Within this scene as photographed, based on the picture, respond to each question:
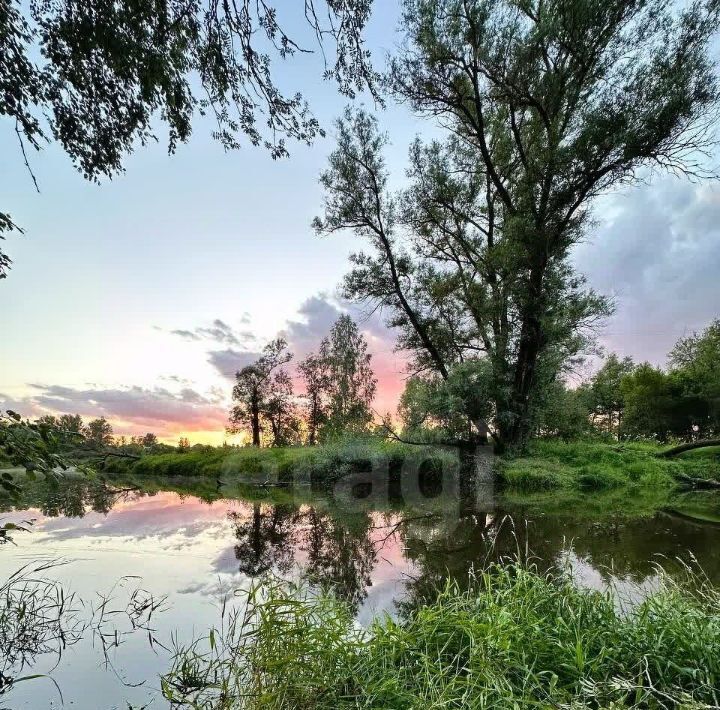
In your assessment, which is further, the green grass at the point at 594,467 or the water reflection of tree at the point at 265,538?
the green grass at the point at 594,467

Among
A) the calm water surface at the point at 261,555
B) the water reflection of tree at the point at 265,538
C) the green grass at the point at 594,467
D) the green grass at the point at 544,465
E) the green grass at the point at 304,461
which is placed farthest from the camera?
the green grass at the point at 304,461

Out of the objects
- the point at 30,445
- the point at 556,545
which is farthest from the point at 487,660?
the point at 556,545

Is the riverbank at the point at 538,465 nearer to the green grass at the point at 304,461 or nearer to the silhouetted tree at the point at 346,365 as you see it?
the green grass at the point at 304,461

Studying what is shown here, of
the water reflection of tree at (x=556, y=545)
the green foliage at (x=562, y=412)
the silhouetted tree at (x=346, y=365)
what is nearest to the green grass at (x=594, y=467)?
the green foliage at (x=562, y=412)

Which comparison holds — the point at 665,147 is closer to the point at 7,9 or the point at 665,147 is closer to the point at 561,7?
the point at 561,7

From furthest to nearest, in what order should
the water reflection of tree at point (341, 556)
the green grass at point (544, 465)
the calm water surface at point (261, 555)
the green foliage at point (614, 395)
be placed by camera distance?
the green foliage at point (614, 395) → the green grass at point (544, 465) → the water reflection of tree at point (341, 556) → the calm water surface at point (261, 555)

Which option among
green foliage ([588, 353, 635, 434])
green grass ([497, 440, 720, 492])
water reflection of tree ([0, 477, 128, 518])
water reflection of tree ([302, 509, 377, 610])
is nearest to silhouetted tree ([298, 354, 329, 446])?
water reflection of tree ([0, 477, 128, 518])

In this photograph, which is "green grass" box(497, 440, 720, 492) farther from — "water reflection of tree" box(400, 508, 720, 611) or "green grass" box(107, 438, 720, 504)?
"water reflection of tree" box(400, 508, 720, 611)

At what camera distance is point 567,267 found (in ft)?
48.1

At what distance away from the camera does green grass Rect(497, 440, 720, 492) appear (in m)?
12.2

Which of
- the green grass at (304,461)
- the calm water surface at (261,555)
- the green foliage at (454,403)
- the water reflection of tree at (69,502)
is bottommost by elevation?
the water reflection of tree at (69,502)

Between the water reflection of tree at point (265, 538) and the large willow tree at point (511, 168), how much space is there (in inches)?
261

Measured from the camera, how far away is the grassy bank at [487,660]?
6.67ft

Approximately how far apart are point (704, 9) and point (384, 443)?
15408mm
